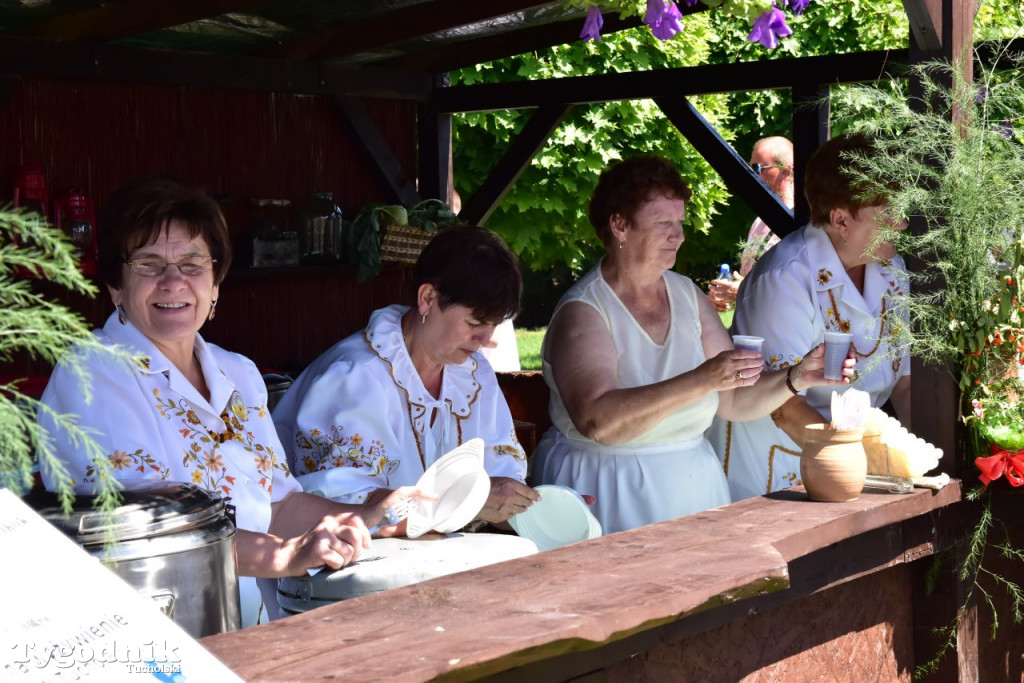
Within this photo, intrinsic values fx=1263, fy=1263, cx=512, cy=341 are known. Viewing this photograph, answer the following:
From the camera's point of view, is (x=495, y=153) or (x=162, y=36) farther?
(x=495, y=153)

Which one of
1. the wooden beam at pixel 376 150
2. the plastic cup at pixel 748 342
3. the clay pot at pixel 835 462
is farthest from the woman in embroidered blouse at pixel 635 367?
the wooden beam at pixel 376 150

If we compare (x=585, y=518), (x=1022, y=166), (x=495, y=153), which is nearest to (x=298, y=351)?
(x=585, y=518)

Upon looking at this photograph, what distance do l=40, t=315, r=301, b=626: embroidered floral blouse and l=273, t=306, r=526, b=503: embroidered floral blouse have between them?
0.30m

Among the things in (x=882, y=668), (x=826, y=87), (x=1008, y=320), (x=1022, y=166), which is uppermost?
(x=826, y=87)

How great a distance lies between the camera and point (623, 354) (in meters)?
3.58

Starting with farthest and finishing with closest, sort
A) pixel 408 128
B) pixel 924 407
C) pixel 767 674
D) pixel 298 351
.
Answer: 1. pixel 408 128
2. pixel 298 351
3. pixel 924 407
4. pixel 767 674

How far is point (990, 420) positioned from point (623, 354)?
→ 0.99 meters

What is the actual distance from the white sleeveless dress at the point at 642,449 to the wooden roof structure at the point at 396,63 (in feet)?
4.43

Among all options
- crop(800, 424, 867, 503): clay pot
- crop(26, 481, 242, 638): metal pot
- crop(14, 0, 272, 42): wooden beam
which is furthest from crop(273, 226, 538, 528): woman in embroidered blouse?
crop(14, 0, 272, 42): wooden beam

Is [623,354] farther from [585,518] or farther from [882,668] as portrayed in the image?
[882,668]

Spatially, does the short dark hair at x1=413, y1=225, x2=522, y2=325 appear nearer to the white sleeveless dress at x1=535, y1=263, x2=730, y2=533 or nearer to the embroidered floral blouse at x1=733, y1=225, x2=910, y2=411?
the white sleeveless dress at x1=535, y1=263, x2=730, y2=533

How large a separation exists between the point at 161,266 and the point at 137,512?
0.91 metres

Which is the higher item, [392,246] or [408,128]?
[408,128]

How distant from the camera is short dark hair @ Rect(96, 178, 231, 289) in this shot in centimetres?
262
